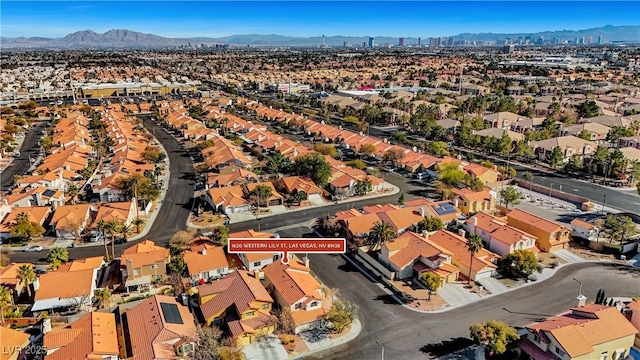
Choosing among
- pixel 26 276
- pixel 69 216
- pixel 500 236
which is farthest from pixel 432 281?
pixel 69 216

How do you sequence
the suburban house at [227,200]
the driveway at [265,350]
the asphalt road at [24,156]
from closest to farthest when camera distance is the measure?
the driveway at [265,350], the suburban house at [227,200], the asphalt road at [24,156]

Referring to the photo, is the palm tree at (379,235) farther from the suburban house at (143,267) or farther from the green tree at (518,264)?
the suburban house at (143,267)

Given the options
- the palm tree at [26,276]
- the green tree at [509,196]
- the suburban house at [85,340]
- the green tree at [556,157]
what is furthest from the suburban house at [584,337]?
the green tree at [556,157]

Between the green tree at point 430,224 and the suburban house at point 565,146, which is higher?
the suburban house at point 565,146

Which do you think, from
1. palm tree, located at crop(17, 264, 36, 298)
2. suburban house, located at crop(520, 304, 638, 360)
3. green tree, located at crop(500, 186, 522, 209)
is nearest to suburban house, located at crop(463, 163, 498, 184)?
green tree, located at crop(500, 186, 522, 209)

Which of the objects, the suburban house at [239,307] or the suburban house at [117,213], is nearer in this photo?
the suburban house at [239,307]

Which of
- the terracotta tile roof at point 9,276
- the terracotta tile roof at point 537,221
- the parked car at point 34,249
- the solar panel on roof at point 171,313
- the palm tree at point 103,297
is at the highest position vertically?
the terracotta tile roof at point 537,221

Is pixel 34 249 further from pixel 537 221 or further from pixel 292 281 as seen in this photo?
pixel 537 221
